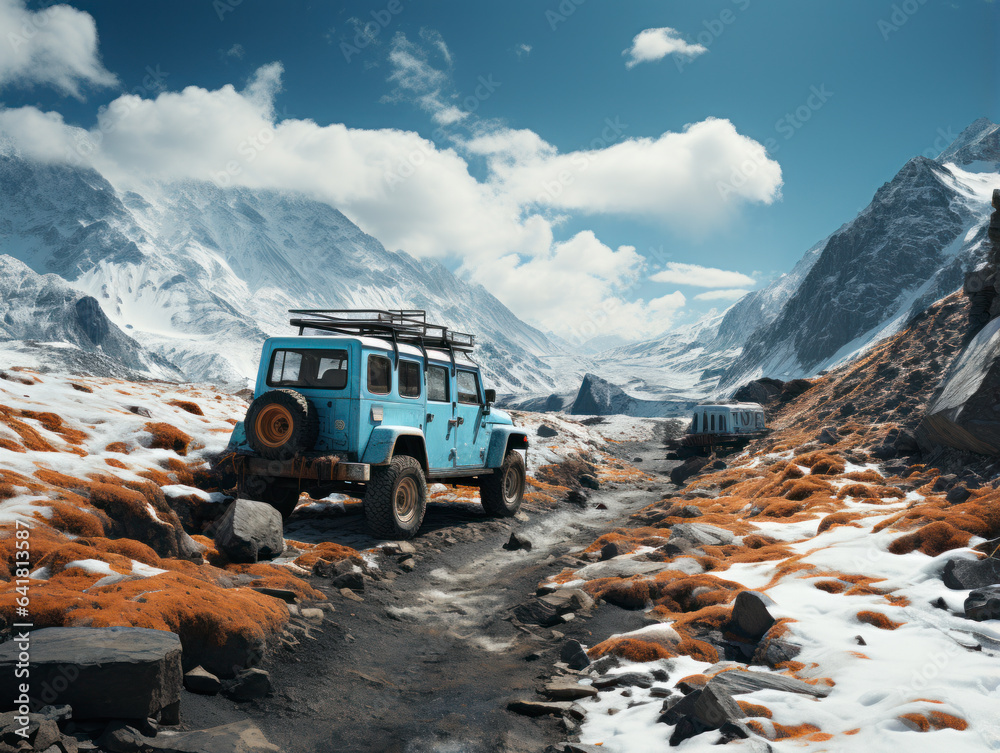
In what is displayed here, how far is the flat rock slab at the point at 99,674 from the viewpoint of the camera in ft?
12.1

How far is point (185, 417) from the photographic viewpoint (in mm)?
15102

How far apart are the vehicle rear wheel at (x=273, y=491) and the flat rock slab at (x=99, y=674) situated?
6516mm

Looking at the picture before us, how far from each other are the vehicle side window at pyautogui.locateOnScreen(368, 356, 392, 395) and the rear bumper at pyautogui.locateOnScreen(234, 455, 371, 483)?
4.84 ft

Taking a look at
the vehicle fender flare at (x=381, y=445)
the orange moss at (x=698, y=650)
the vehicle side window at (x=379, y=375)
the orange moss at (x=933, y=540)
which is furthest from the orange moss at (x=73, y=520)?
the orange moss at (x=933, y=540)

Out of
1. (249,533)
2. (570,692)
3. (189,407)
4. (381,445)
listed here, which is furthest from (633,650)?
(189,407)

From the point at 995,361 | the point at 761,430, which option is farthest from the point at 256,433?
the point at 761,430

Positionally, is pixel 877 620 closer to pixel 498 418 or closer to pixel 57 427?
pixel 498 418

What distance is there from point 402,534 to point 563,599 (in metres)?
4.01

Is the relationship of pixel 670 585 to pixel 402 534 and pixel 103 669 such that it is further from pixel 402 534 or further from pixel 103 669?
pixel 103 669

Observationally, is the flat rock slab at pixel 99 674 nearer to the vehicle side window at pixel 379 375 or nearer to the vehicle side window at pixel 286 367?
the vehicle side window at pixel 379 375

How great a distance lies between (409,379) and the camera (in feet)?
38.1

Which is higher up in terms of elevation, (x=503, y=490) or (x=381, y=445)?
(x=381, y=445)

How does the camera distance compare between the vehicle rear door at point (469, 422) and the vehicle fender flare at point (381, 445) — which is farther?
the vehicle rear door at point (469, 422)

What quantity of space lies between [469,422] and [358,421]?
3.75m
